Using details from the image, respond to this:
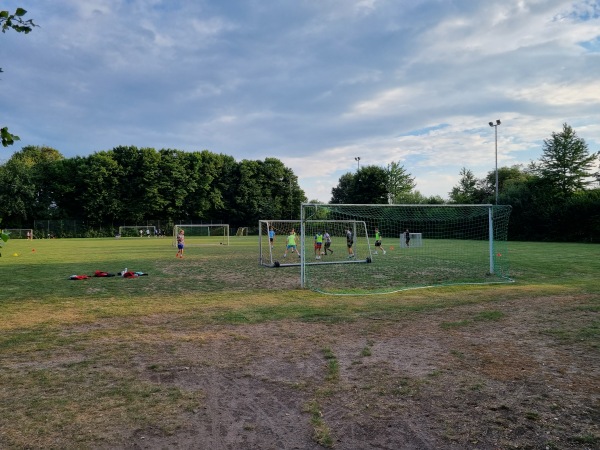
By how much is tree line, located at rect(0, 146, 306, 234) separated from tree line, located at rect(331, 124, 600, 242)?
15.0 meters

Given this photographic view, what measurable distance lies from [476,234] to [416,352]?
93.6ft

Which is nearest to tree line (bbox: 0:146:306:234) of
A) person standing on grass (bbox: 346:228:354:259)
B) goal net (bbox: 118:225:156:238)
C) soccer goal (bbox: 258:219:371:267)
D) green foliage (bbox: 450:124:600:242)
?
goal net (bbox: 118:225:156:238)

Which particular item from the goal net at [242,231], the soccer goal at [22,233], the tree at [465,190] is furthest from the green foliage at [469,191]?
the soccer goal at [22,233]

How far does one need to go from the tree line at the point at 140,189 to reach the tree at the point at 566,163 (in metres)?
37.0

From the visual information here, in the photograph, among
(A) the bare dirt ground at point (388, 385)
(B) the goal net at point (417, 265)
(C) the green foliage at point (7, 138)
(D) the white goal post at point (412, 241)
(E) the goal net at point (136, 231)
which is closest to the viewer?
(C) the green foliage at point (7, 138)

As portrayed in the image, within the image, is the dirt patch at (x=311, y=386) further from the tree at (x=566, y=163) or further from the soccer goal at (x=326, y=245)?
the tree at (x=566, y=163)

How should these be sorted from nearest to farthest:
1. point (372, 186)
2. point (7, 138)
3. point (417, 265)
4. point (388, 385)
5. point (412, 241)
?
point (7, 138) → point (388, 385) → point (417, 265) → point (412, 241) → point (372, 186)

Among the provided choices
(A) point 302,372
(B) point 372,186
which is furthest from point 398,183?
(A) point 302,372

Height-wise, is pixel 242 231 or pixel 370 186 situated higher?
pixel 370 186

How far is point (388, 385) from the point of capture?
505 cm

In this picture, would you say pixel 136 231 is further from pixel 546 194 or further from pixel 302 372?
pixel 302 372

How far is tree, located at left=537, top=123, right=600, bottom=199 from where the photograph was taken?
48.9 m

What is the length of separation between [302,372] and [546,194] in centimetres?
4817

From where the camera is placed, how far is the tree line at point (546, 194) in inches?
1592
